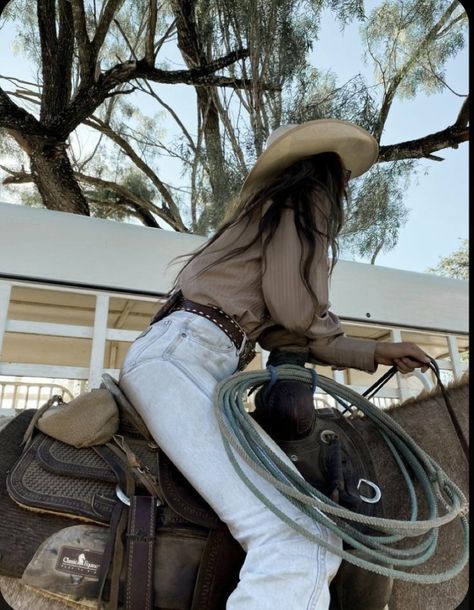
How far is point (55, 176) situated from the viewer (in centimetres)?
625

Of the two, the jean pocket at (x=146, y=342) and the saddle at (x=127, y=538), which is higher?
the jean pocket at (x=146, y=342)

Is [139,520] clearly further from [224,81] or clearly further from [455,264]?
[455,264]

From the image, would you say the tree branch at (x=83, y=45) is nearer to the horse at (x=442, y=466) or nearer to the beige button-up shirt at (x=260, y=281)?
the beige button-up shirt at (x=260, y=281)

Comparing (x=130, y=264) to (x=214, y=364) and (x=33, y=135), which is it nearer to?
(x=33, y=135)

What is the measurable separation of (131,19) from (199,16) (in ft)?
4.37

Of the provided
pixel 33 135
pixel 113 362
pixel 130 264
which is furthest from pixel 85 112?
pixel 113 362

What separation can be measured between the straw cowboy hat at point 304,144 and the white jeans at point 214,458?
72 cm

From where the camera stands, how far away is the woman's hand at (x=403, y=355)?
1583mm

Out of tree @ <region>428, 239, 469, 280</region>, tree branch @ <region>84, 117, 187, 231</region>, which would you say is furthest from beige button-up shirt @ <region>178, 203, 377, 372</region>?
tree @ <region>428, 239, 469, 280</region>

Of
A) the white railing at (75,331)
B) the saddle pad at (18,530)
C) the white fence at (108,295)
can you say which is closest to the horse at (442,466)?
the saddle pad at (18,530)

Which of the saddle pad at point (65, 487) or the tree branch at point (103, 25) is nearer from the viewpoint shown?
the saddle pad at point (65, 487)

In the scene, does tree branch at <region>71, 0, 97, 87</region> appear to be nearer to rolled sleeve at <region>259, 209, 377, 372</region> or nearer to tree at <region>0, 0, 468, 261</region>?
tree at <region>0, 0, 468, 261</region>

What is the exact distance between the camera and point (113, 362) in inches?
209

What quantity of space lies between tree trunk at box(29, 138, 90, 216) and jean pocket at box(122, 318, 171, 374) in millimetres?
5387
